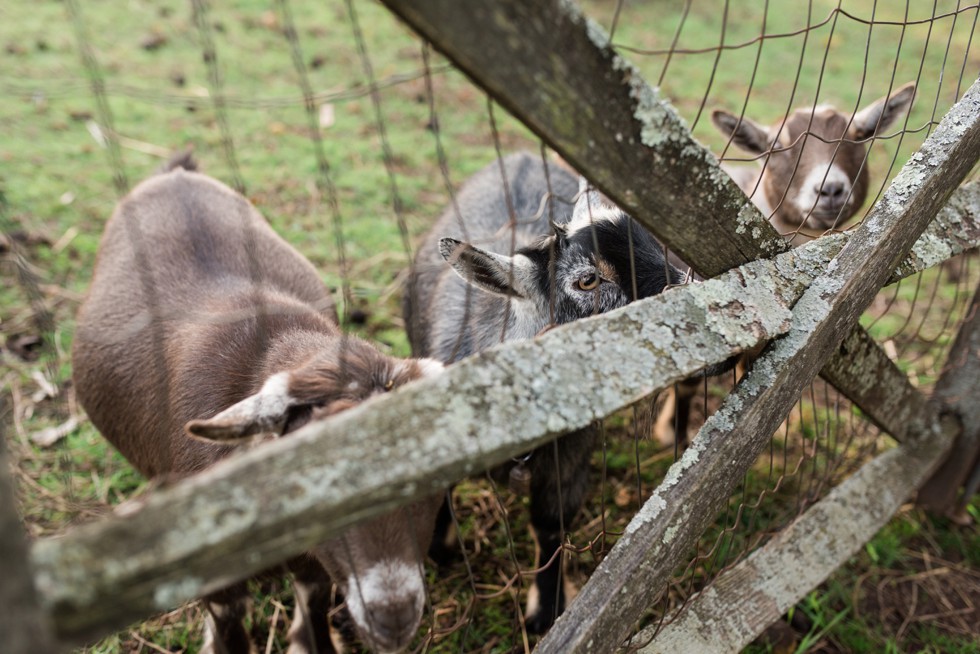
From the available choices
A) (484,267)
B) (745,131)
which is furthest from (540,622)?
(745,131)

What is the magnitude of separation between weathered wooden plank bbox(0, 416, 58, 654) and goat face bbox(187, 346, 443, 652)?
944 millimetres

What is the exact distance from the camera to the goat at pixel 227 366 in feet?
6.32

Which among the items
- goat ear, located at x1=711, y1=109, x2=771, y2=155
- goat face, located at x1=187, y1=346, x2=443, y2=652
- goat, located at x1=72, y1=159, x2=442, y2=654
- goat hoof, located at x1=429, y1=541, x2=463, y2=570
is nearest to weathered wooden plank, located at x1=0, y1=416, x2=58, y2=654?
goat, located at x1=72, y1=159, x2=442, y2=654

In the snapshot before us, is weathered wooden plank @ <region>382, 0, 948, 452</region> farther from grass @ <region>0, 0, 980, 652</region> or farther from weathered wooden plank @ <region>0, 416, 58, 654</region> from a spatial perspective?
weathered wooden plank @ <region>0, 416, 58, 654</region>

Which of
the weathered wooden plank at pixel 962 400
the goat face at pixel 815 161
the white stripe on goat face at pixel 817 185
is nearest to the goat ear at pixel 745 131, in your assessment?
the goat face at pixel 815 161

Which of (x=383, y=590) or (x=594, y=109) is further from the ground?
(x=594, y=109)

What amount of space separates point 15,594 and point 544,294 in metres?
2.20

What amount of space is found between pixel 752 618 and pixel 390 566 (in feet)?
4.28

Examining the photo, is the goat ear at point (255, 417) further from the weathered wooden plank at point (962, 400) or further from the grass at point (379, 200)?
the weathered wooden plank at point (962, 400)

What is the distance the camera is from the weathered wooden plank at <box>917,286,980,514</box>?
332 centimetres

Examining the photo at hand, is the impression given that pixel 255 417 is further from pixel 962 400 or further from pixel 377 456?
pixel 962 400

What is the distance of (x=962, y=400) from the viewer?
3369mm

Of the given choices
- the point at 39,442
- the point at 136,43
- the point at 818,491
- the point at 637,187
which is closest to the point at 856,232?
the point at 637,187

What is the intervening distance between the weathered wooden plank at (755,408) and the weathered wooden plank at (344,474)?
195 mm
